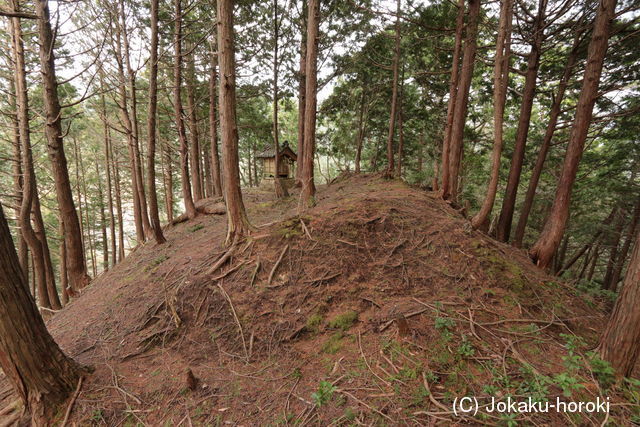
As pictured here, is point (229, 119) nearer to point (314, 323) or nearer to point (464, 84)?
point (314, 323)

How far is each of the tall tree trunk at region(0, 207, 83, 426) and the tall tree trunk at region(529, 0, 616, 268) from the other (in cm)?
937

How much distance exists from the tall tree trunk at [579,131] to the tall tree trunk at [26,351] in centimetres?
937

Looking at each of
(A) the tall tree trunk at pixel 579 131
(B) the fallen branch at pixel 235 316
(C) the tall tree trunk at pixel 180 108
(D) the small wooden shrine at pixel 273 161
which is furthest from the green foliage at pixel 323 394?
(D) the small wooden shrine at pixel 273 161

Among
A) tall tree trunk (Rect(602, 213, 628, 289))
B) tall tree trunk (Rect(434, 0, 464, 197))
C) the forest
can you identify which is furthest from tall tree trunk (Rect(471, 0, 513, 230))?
tall tree trunk (Rect(602, 213, 628, 289))

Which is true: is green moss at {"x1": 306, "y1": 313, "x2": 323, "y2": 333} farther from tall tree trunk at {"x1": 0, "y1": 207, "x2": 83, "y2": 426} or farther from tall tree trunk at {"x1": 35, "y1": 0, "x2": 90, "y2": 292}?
tall tree trunk at {"x1": 35, "y1": 0, "x2": 90, "y2": 292}

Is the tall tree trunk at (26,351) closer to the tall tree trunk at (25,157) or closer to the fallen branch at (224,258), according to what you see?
the fallen branch at (224,258)

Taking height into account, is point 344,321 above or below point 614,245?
above

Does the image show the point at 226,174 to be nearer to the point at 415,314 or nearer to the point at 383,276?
the point at 383,276

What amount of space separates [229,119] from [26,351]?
14.6 feet

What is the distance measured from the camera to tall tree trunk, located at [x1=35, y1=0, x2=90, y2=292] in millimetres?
5805

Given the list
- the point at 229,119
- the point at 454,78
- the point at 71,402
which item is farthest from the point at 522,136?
the point at 71,402

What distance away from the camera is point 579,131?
5797 mm

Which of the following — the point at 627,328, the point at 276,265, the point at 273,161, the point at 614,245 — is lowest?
the point at 614,245

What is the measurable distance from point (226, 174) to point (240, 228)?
120cm
